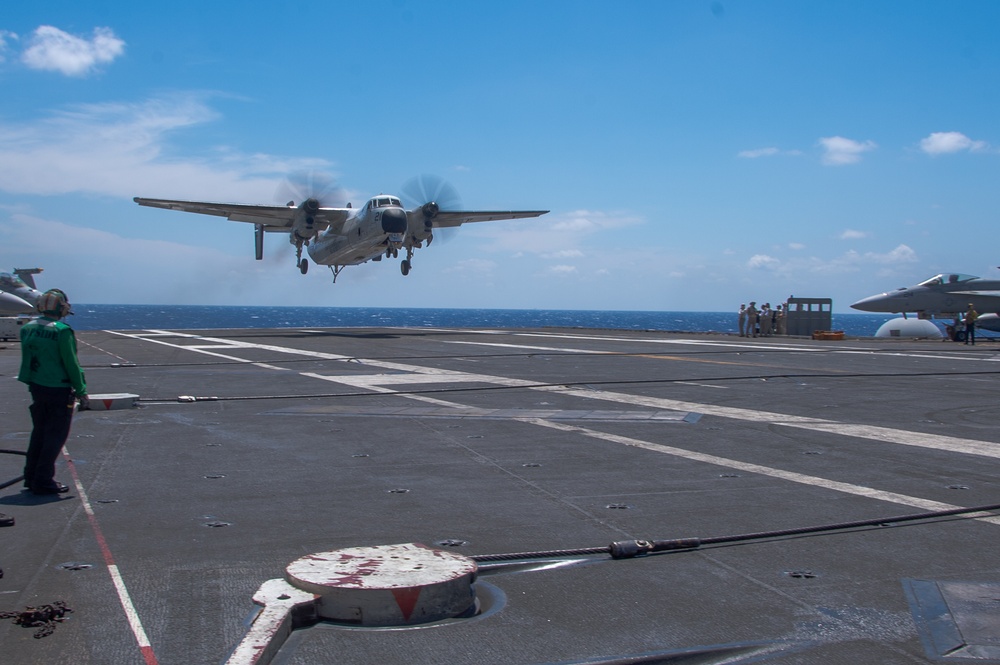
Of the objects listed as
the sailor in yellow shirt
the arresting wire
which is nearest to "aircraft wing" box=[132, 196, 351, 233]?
the sailor in yellow shirt

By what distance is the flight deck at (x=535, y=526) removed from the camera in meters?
3.76

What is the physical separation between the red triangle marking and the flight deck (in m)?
0.02

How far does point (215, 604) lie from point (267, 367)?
53.3ft

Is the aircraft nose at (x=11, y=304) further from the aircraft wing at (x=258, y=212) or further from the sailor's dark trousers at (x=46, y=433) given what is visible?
the sailor's dark trousers at (x=46, y=433)

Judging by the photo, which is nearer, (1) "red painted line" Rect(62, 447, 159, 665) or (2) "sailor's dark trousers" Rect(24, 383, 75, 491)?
(1) "red painted line" Rect(62, 447, 159, 665)

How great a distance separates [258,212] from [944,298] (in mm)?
35891

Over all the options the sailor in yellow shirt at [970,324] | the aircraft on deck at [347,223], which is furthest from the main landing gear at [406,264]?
the sailor in yellow shirt at [970,324]

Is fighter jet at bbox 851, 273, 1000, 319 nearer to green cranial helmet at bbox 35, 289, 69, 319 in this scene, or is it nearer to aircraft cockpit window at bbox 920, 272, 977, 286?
aircraft cockpit window at bbox 920, 272, 977, 286

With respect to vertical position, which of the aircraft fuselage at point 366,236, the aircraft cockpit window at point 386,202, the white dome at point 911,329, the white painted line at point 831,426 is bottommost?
the white painted line at point 831,426

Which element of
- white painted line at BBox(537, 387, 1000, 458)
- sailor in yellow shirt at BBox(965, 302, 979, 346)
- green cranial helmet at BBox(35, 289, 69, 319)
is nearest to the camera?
green cranial helmet at BBox(35, 289, 69, 319)

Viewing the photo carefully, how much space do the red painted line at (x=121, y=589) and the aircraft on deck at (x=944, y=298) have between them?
142 ft

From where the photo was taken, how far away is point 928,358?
896 inches

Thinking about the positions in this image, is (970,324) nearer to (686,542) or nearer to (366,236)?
(366,236)

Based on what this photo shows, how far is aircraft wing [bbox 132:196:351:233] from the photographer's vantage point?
41688mm
